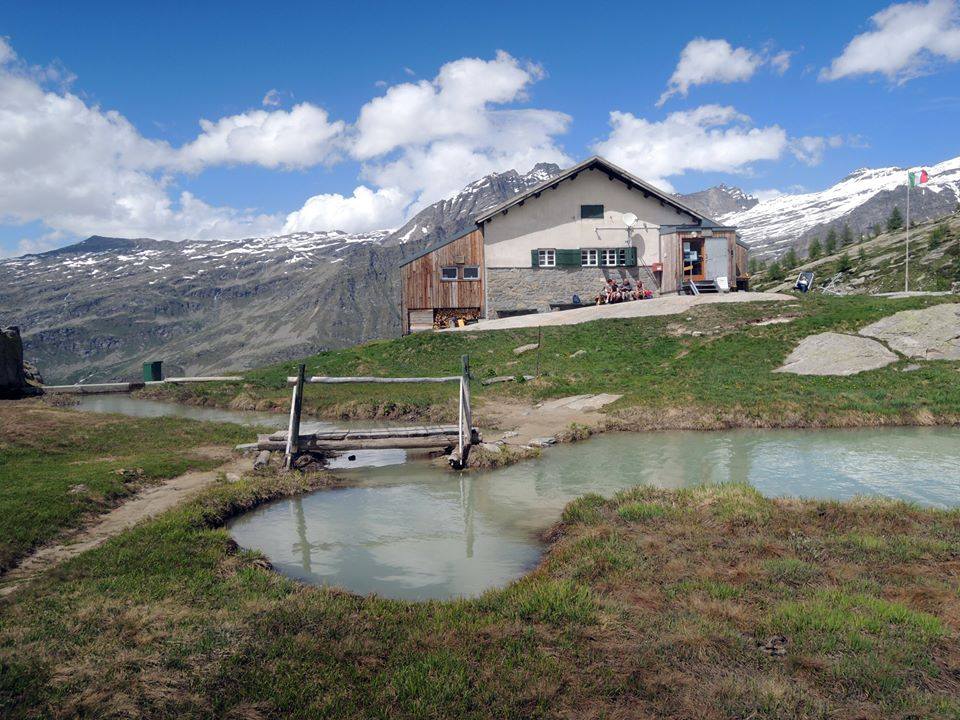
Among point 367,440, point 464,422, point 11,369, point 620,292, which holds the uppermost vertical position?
point 620,292

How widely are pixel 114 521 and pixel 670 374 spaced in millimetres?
23348

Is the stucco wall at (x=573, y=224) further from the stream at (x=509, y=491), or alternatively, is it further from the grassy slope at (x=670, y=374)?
the stream at (x=509, y=491)

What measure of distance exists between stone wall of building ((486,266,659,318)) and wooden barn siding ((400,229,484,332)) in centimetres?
117

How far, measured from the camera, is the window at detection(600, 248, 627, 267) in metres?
47.8

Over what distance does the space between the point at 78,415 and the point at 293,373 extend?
16.4 m

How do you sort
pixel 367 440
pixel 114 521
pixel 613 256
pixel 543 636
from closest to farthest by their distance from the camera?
1. pixel 543 636
2. pixel 114 521
3. pixel 367 440
4. pixel 613 256

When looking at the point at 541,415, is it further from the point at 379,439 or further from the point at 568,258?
the point at 568,258

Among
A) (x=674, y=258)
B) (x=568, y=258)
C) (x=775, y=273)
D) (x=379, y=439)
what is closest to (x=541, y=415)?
(x=379, y=439)

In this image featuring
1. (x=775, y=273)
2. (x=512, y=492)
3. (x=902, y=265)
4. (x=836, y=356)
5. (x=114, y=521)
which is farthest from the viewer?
(x=775, y=273)

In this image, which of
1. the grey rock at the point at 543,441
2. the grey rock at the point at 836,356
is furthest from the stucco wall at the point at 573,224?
the grey rock at the point at 543,441

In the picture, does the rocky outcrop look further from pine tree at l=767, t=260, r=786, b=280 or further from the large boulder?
pine tree at l=767, t=260, r=786, b=280

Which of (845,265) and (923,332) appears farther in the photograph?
(845,265)

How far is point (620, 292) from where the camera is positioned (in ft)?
153

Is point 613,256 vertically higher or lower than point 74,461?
higher
